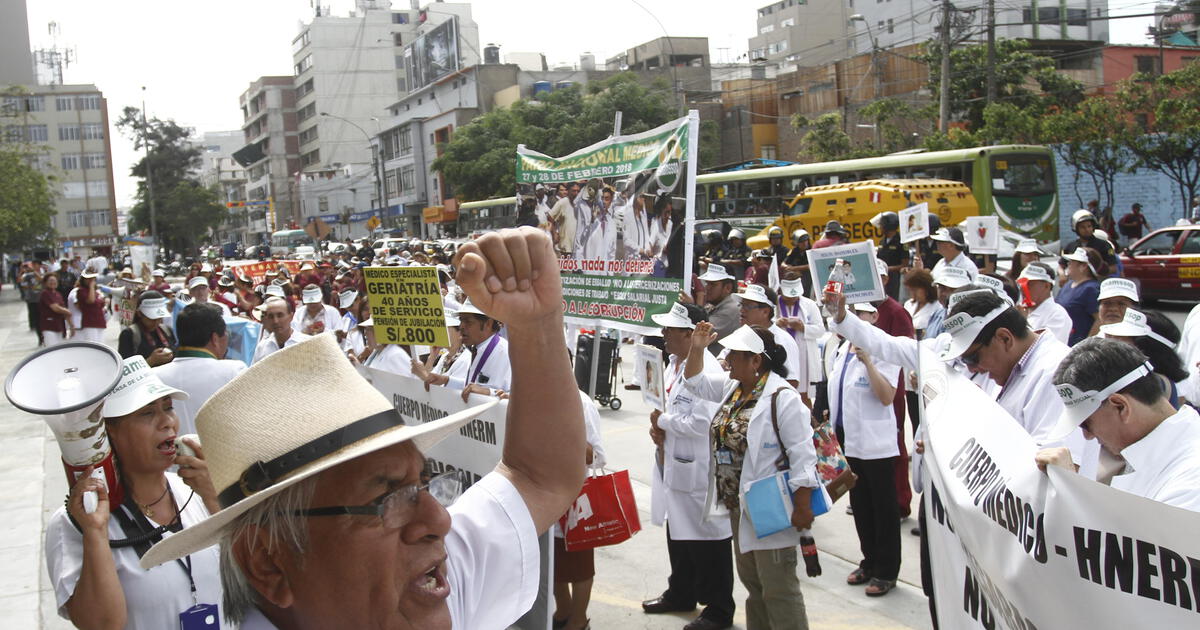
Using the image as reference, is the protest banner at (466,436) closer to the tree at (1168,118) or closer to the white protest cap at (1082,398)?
the white protest cap at (1082,398)

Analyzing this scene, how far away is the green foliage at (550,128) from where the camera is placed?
151ft

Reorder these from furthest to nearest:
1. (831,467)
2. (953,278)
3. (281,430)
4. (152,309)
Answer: (152,309)
(953,278)
(831,467)
(281,430)

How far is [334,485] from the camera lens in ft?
5.83

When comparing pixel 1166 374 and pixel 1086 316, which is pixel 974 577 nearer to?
pixel 1166 374

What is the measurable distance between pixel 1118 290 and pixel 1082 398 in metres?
3.91

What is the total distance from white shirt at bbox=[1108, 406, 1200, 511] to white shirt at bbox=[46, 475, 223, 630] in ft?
9.24

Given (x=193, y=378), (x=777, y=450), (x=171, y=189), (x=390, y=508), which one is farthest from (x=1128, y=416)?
(x=171, y=189)


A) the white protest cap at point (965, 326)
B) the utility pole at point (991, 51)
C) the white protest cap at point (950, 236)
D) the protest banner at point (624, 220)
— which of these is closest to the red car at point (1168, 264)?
the white protest cap at point (950, 236)

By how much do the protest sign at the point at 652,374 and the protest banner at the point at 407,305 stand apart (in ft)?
4.11

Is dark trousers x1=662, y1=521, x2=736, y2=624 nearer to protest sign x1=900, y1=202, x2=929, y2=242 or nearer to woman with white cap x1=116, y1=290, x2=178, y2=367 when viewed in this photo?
woman with white cap x1=116, y1=290, x2=178, y2=367

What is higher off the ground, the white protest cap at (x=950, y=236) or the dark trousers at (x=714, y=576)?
the white protest cap at (x=950, y=236)

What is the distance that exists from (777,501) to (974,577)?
2.13m

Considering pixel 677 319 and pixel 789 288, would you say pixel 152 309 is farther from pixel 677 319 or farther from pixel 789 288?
pixel 789 288

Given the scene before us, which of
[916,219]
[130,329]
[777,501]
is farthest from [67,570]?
[916,219]
